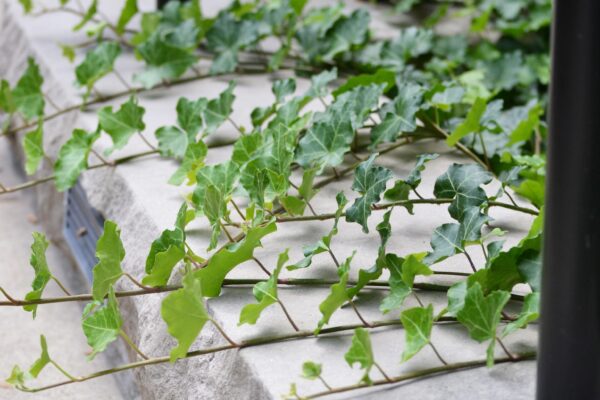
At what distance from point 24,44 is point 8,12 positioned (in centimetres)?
31

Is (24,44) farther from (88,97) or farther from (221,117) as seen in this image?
(221,117)

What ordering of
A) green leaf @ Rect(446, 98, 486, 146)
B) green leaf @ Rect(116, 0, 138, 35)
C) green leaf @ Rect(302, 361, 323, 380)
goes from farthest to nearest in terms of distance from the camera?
green leaf @ Rect(116, 0, 138, 35) < green leaf @ Rect(446, 98, 486, 146) < green leaf @ Rect(302, 361, 323, 380)

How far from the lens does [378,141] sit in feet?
5.43

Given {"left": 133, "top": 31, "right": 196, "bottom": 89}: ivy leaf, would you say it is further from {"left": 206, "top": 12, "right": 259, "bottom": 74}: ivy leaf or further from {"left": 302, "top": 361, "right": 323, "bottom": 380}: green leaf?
{"left": 302, "top": 361, "right": 323, "bottom": 380}: green leaf

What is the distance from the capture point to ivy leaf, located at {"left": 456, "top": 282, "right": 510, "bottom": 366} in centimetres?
111

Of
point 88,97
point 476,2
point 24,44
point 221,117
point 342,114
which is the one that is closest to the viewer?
point 342,114

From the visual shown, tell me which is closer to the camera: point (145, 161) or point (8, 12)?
point (145, 161)

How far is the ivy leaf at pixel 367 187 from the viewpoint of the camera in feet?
4.38

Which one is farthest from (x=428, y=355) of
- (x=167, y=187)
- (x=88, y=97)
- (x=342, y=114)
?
(x=88, y=97)

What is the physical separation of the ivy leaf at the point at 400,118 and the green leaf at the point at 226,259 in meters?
0.42

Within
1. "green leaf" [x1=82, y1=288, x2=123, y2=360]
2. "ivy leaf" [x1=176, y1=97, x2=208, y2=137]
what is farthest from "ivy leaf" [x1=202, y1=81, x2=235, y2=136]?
"green leaf" [x1=82, y1=288, x2=123, y2=360]

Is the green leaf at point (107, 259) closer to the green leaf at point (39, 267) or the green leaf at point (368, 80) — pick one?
the green leaf at point (39, 267)

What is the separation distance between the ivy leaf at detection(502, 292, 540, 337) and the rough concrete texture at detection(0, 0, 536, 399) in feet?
0.13

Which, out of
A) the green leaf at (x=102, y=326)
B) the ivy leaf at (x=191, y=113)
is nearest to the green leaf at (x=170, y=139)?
the ivy leaf at (x=191, y=113)
